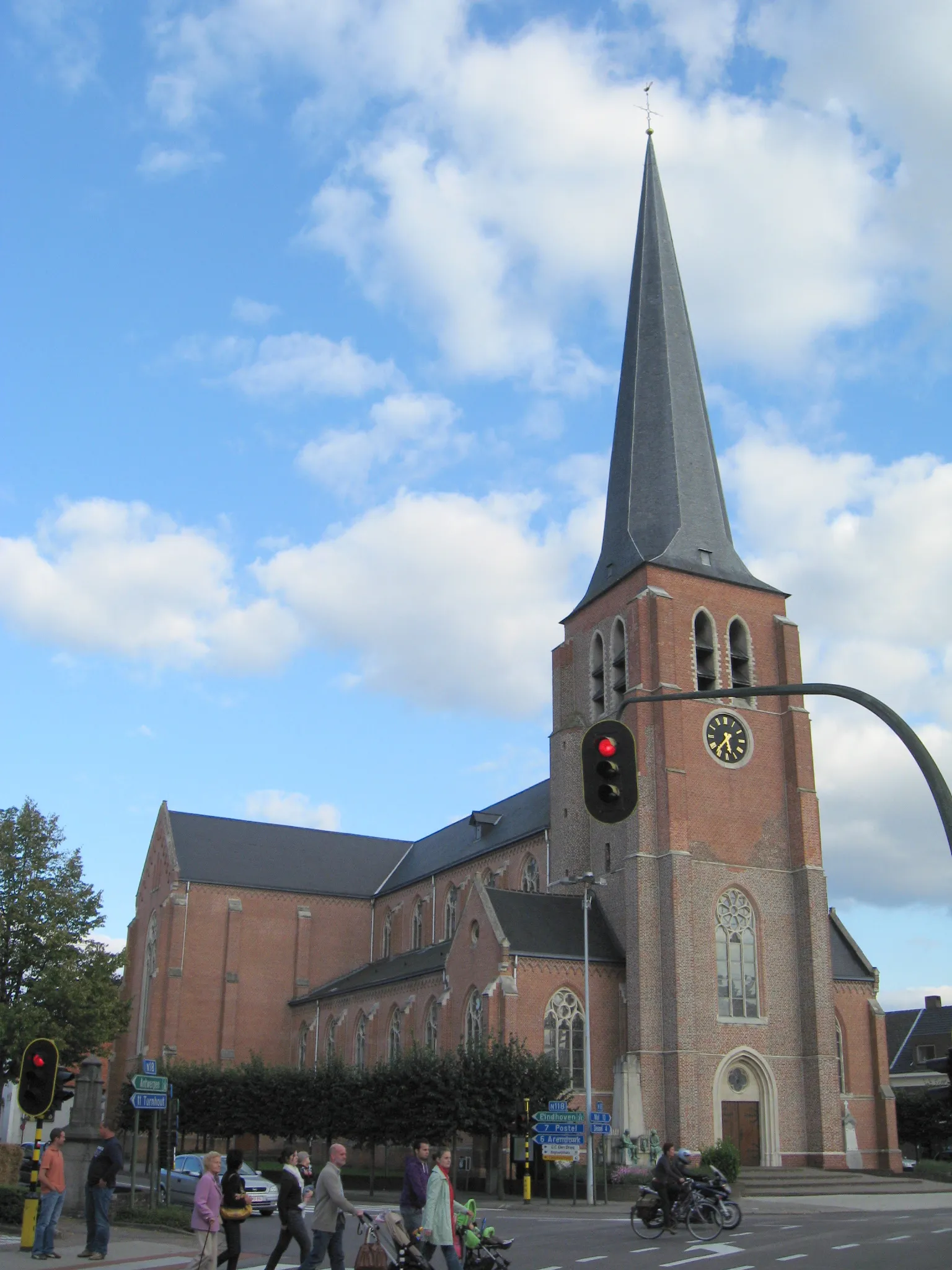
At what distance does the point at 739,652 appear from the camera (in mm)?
44406

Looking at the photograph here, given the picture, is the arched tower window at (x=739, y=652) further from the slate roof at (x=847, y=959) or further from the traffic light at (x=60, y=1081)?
the traffic light at (x=60, y=1081)

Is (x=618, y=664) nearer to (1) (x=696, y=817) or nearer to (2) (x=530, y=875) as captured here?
(1) (x=696, y=817)

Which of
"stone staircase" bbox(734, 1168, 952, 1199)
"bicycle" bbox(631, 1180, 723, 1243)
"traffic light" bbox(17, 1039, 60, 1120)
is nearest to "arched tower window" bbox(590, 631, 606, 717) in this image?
"stone staircase" bbox(734, 1168, 952, 1199)

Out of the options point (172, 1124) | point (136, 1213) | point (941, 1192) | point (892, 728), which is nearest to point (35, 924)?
point (172, 1124)

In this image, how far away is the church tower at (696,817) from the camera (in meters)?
38.1

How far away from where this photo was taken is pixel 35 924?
42.3m

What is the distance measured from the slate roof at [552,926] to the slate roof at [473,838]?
569 centimetres

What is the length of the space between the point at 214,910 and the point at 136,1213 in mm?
37779

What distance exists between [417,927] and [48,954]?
21.0 meters

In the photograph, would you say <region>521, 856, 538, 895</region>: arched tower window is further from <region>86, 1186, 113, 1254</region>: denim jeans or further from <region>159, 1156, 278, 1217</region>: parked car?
<region>86, 1186, 113, 1254</region>: denim jeans

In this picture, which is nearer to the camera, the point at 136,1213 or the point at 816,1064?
the point at 136,1213

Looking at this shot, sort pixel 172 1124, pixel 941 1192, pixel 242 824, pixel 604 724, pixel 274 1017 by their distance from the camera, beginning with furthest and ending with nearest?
pixel 242 824 < pixel 274 1017 < pixel 941 1192 < pixel 172 1124 < pixel 604 724

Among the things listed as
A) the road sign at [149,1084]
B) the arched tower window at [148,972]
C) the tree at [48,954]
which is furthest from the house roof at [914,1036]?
the road sign at [149,1084]

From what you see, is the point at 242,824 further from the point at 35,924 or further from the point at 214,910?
the point at 35,924
